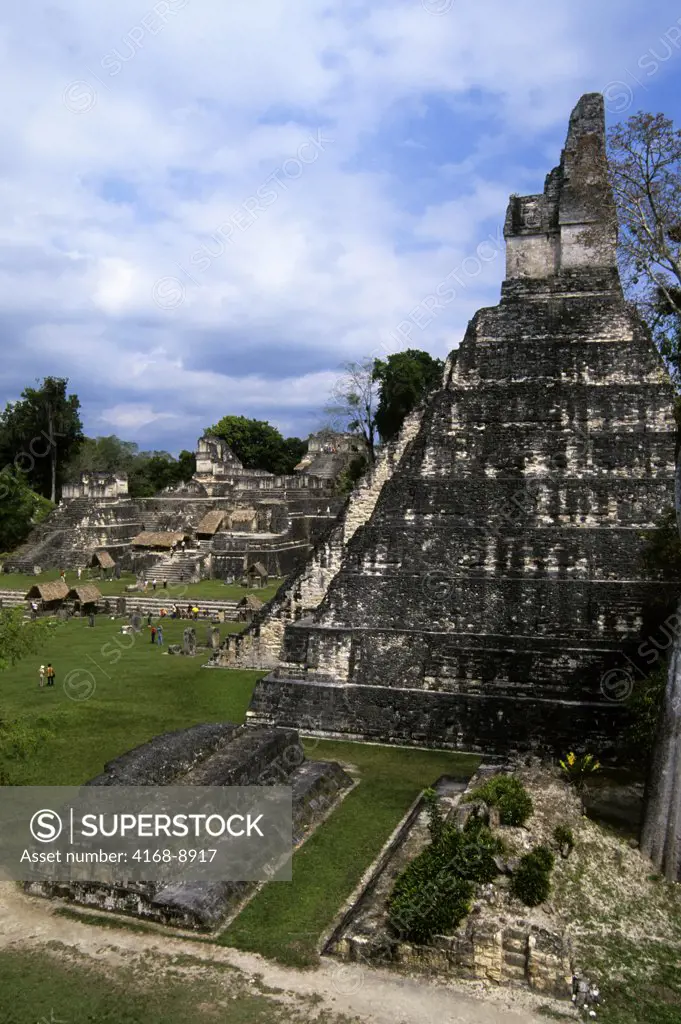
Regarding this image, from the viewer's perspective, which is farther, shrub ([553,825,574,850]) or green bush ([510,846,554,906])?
shrub ([553,825,574,850])

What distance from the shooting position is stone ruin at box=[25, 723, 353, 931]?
872cm

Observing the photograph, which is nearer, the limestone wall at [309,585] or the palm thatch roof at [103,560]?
the limestone wall at [309,585]

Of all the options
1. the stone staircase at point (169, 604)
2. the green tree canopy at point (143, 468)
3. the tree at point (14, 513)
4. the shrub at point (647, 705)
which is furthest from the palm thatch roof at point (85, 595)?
the green tree canopy at point (143, 468)

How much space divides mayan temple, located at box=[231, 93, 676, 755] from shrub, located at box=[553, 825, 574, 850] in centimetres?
397

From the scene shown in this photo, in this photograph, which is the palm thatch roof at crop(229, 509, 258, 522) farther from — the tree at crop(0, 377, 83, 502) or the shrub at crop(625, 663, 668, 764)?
the shrub at crop(625, 663, 668, 764)

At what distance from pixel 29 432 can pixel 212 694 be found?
45690 mm

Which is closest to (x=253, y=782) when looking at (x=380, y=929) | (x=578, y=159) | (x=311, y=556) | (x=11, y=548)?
(x=380, y=929)

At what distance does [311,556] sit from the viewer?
67.0 feet

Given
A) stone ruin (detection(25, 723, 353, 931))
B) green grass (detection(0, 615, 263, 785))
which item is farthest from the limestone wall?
stone ruin (detection(25, 723, 353, 931))

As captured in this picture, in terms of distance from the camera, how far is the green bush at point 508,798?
952 centimetres

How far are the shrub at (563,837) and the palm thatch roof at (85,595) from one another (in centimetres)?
2638

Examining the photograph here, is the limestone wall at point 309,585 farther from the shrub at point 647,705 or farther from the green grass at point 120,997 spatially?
the green grass at point 120,997

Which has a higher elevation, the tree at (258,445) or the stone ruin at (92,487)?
the tree at (258,445)

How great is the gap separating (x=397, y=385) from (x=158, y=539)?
18793mm
